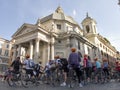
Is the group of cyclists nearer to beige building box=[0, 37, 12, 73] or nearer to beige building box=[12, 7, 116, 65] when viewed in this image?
beige building box=[12, 7, 116, 65]

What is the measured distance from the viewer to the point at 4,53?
52062mm

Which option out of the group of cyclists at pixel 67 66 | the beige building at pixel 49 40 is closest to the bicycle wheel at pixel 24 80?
the group of cyclists at pixel 67 66

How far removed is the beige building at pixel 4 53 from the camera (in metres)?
49.6

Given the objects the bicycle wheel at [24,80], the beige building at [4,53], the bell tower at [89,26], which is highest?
the bell tower at [89,26]

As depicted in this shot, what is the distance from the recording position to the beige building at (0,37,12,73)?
49.6m

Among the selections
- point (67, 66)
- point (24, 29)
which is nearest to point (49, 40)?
point (24, 29)

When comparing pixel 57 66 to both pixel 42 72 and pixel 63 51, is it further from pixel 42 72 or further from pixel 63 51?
pixel 63 51

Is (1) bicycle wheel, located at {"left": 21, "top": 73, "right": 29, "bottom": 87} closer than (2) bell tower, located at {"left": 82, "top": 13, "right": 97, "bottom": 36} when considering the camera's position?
Yes

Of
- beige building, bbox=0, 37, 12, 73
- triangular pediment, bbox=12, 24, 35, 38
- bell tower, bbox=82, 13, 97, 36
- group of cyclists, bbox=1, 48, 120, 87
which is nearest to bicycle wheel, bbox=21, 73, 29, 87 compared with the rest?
group of cyclists, bbox=1, 48, 120, 87

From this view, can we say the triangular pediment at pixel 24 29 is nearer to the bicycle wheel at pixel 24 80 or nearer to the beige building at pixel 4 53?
the beige building at pixel 4 53

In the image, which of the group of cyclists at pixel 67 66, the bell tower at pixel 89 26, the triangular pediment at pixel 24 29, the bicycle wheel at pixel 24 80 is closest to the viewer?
the group of cyclists at pixel 67 66

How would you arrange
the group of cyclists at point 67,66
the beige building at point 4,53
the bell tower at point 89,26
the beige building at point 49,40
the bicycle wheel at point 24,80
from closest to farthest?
the group of cyclists at point 67,66
the bicycle wheel at point 24,80
the beige building at point 49,40
the bell tower at point 89,26
the beige building at point 4,53

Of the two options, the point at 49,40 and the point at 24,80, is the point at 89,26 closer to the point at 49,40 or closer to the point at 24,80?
Answer: the point at 49,40

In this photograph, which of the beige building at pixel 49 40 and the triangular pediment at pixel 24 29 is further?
the triangular pediment at pixel 24 29
